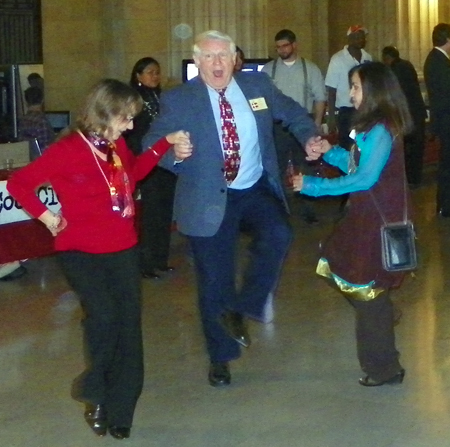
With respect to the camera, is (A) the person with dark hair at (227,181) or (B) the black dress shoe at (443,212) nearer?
(A) the person with dark hair at (227,181)

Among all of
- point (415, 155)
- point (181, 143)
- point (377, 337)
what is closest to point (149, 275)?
point (377, 337)

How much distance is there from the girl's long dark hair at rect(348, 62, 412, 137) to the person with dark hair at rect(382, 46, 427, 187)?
8391 millimetres

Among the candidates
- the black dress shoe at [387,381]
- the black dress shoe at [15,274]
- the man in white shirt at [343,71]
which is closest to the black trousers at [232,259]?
the black dress shoe at [387,381]

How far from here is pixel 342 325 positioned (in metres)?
7.60

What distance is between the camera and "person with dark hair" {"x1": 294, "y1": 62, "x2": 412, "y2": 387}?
Answer: 19.2 feet

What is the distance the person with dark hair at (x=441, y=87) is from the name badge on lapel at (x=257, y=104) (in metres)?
5.82

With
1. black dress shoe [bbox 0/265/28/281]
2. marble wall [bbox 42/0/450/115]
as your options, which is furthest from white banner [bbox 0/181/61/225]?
marble wall [bbox 42/0/450/115]

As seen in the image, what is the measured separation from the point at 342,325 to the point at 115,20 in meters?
9.35

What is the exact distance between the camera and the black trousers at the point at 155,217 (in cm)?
916

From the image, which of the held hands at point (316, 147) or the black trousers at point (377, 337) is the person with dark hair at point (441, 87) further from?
the black trousers at point (377, 337)

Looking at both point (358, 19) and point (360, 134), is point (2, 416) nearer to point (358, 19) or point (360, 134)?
point (360, 134)

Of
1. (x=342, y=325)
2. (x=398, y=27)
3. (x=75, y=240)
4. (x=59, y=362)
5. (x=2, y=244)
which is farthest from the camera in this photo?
(x=398, y=27)

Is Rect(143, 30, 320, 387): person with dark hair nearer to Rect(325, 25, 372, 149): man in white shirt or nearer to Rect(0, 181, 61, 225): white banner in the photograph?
Rect(0, 181, 61, 225): white banner

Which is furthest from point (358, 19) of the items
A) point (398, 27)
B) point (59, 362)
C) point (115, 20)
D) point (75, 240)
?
point (75, 240)
